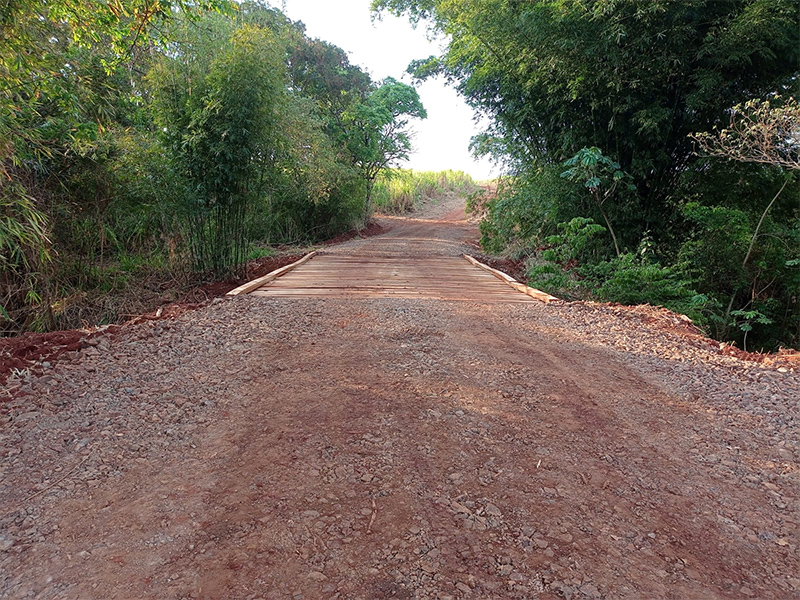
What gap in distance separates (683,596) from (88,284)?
21.1ft

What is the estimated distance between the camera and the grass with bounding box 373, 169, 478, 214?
72.1 feet

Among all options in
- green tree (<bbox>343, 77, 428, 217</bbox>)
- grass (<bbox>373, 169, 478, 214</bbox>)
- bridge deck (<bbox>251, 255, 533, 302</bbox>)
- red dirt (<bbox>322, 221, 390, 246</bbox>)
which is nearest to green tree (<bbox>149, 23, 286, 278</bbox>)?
bridge deck (<bbox>251, 255, 533, 302</bbox>)

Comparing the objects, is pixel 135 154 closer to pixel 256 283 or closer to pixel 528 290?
pixel 256 283

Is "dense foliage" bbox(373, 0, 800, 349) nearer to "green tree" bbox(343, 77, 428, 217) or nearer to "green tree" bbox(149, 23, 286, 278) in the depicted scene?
"green tree" bbox(149, 23, 286, 278)

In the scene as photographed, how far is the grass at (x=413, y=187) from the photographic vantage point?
21961 millimetres

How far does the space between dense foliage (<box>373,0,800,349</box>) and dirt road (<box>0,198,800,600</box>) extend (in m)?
2.96

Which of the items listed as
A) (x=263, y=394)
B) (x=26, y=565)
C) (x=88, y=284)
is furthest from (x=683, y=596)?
(x=88, y=284)

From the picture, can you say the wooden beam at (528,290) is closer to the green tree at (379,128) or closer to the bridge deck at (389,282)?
the bridge deck at (389,282)

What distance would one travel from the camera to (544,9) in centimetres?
579

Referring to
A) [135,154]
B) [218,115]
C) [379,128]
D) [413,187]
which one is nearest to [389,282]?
[218,115]

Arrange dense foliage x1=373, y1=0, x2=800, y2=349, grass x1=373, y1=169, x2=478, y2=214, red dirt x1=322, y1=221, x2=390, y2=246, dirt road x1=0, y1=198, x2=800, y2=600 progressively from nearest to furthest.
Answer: dirt road x1=0, y1=198, x2=800, y2=600, dense foliage x1=373, y1=0, x2=800, y2=349, red dirt x1=322, y1=221, x2=390, y2=246, grass x1=373, y1=169, x2=478, y2=214

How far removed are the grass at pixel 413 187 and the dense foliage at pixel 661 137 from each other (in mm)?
12285

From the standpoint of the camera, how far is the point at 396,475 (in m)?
1.66

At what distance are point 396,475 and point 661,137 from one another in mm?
6397
